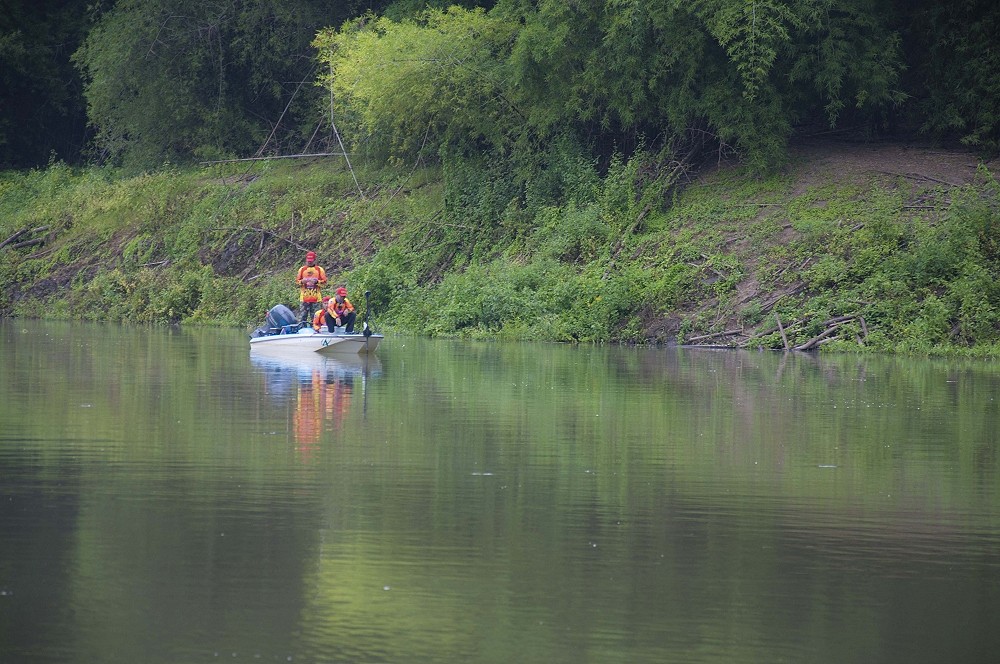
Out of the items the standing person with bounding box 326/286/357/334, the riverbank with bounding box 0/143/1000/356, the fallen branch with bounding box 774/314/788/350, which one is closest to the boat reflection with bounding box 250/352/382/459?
the standing person with bounding box 326/286/357/334

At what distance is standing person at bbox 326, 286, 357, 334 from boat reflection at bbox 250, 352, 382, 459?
845 mm

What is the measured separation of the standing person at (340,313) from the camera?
33094mm

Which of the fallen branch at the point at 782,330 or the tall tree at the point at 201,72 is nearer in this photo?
the fallen branch at the point at 782,330

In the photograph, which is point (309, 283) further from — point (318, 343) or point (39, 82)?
point (39, 82)

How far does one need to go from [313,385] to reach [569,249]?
20.1 m

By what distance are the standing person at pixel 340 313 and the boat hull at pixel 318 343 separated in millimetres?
505

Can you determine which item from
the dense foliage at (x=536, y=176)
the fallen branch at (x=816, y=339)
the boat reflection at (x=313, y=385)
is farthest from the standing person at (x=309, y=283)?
the fallen branch at (x=816, y=339)

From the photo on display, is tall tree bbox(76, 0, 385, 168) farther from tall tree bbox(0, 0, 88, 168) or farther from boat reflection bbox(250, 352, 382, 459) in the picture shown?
boat reflection bbox(250, 352, 382, 459)

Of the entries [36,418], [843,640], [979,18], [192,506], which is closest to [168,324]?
[979,18]

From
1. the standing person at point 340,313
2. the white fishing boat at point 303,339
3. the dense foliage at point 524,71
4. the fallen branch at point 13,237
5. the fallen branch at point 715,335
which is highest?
the dense foliage at point 524,71

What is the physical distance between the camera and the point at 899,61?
4319 centimetres

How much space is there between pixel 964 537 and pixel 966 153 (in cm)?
3354

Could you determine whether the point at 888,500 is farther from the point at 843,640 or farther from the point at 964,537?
the point at 843,640

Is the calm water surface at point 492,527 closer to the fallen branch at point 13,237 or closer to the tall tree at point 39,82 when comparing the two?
the fallen branch at point 13,237
